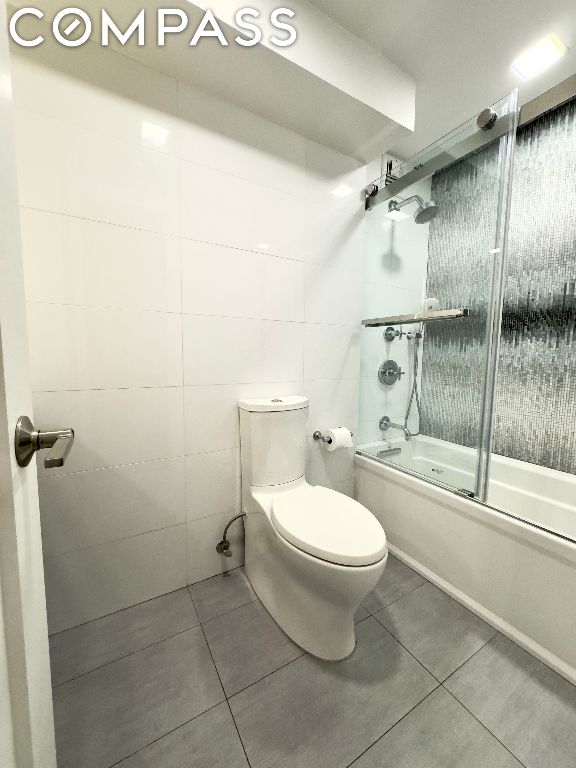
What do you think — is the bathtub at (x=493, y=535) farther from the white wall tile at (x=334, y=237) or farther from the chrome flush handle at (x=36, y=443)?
the chrome flush handle at (x=36, y=443)

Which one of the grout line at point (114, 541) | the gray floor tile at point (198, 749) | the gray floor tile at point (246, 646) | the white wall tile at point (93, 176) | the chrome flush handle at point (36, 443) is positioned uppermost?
the white wall tile at point (93, 176)

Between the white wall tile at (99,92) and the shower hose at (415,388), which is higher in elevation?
the white wall tile at (99,92)

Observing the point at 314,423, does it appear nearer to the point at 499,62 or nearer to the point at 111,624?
the point at 111,624

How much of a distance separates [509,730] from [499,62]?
7.91ft

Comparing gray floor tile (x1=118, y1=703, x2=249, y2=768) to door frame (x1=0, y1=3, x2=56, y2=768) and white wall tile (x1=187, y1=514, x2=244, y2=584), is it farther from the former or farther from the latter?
white wall tile (x1=187, y1=514, x2=244, y2=584)

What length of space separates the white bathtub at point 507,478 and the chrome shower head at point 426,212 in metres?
1.21

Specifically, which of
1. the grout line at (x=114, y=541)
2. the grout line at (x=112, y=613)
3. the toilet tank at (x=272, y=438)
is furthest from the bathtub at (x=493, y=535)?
the grout line at (x=112, y=613)

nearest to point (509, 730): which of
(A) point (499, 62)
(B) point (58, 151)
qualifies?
(B) point (58, 151)

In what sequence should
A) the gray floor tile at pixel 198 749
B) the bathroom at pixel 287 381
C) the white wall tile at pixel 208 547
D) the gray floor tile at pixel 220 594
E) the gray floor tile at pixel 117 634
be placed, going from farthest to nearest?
the white wall tile at pixel 208 547 → the gray floor tile at pixel 220 594 → the gray floor tile at pixel 117 634 → the bathroom at pixel 287 381 → the gray floor tile at pixel 198 749

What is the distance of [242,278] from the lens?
1338mm

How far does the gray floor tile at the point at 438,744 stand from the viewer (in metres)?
0.77

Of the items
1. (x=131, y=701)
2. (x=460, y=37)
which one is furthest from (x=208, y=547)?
(x=460, y=37)

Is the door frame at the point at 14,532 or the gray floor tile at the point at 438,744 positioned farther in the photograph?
the gray floor tile at the point at 438,744

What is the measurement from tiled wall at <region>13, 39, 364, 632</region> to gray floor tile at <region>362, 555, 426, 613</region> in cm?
64
